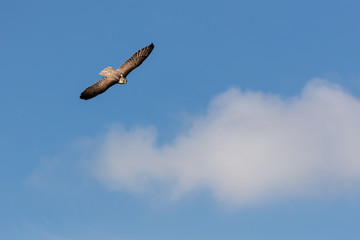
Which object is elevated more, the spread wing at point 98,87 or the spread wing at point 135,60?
the spread wing at point 135,60

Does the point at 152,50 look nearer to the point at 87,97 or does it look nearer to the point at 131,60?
the point at 131,60

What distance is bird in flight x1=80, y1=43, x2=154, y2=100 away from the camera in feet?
128

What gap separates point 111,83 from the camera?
39469 millimetres

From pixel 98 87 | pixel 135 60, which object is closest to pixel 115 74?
pixel 98 87

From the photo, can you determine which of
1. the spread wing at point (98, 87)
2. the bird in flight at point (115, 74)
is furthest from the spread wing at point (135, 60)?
the spread wing at point (98, 87)

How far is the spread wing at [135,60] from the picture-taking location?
39.5 metres

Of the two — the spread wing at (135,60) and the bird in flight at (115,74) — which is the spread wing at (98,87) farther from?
the spread wing at (135,60)

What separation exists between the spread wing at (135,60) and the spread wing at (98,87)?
43.1 inches

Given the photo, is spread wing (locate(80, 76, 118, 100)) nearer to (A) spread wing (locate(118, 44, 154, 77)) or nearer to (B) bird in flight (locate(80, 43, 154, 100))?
(B) bird in flight (locate(80, 43, 154, 100))

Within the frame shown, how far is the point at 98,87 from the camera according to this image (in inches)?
1547

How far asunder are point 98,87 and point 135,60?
3.37 meters

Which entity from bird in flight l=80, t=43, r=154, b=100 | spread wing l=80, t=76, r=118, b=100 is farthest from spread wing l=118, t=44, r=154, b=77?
spread wing l=80, t=76, r=118, b=100

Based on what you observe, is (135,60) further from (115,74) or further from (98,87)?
(98,87)

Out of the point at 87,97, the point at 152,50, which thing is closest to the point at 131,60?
the point at 152,50
